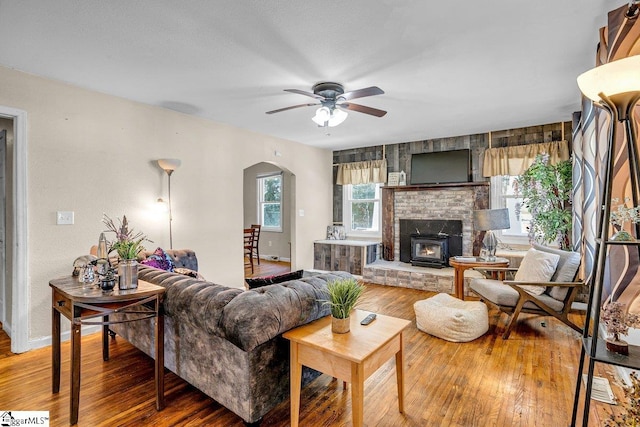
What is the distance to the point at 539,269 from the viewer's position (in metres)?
3.31

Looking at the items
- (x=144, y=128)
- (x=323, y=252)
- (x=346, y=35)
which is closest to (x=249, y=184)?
(x=323, y=252)

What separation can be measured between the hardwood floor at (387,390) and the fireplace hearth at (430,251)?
2356 millimetres

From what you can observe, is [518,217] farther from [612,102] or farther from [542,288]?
[612,102]

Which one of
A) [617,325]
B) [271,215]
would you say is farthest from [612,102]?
[271,215]

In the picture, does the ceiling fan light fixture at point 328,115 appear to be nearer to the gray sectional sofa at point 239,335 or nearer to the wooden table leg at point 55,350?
the gray sectional sofa at point 239,335

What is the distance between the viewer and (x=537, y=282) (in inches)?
126

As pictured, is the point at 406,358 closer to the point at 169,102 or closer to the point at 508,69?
the point at 508,69

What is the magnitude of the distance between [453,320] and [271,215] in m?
5.92

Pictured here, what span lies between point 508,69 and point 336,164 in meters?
4.26

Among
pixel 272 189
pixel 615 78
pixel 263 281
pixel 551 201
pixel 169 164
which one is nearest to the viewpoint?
pixel 615 78

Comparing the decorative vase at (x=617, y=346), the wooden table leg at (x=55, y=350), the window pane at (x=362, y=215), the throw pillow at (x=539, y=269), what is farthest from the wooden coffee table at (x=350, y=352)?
the window pane at (x=362, y=215)

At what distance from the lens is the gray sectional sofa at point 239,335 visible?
1.73 meters

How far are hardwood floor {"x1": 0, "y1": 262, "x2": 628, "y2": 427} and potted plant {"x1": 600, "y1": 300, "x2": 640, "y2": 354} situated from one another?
0.77 m

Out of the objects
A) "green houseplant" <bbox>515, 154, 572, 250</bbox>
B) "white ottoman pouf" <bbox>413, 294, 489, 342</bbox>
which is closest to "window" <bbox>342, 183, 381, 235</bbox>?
"green houseplant" <bbox>515, 154, 572, 250</bbox>
